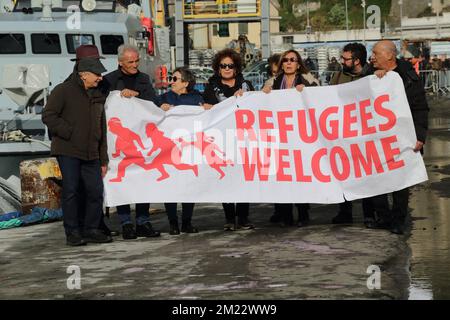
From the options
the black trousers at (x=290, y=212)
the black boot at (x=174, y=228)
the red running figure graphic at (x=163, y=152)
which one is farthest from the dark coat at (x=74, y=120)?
the black trousers at (x=290, y=212)

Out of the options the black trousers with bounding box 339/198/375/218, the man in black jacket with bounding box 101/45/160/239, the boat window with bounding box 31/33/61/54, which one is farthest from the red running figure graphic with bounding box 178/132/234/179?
the boat window with bounding box 31/33/61/54

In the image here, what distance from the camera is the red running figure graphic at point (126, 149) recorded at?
11273 mm

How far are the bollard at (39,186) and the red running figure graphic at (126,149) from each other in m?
2.56

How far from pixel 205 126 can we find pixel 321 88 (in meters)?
1.29

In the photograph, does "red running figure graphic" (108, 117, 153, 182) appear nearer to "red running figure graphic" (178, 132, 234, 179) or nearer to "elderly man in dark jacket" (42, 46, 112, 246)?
"elderly man in dark jacket" (42, 46, 112, 246)

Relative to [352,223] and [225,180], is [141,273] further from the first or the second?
[352,223]

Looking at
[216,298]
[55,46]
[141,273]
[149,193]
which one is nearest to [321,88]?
[149,193]

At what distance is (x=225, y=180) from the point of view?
37.0ft

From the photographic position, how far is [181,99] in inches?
452

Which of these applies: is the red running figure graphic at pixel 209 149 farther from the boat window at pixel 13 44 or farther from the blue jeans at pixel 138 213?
the boat window at pixel 13 44

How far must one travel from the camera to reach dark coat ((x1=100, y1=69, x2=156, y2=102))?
11.2m

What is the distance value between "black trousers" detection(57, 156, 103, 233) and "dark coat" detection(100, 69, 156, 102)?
825 millimetres

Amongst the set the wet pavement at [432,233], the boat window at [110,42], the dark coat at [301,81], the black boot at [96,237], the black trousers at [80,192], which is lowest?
the wet pavement at [432,233]

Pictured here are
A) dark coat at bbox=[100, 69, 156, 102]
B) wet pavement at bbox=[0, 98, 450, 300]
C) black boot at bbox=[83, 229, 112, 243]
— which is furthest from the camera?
dark coat at bbox=[100, 69, 156, 102]
